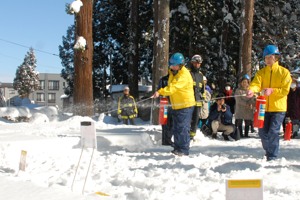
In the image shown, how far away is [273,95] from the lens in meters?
6.34

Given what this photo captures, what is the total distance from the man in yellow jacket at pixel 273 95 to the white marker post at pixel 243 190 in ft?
11.3

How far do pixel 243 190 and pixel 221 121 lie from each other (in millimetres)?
7241

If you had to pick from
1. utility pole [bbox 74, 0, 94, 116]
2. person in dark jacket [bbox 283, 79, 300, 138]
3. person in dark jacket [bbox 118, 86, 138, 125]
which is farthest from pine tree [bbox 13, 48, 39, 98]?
person in dark jacket [bbox 283, 79, 300, 138]

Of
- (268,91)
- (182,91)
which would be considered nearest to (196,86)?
(182,91)

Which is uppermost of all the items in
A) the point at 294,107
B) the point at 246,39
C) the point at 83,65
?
the point at 246,39

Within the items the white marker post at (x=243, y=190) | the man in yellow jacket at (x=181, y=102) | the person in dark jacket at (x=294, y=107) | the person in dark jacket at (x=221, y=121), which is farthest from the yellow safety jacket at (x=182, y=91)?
the person in dark jacket at (x=294, y=107)

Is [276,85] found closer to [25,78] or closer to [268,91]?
[268,91]

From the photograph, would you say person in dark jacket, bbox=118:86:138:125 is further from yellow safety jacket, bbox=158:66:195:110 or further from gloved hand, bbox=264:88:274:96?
gloved hand, bbox=264:88:274:96

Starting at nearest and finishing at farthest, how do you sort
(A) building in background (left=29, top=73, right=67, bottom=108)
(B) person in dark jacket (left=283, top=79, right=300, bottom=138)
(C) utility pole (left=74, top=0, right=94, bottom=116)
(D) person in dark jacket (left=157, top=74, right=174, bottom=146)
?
(D) person in dark jacket (left=157, top=74, right=174, bottom=146)
(B) person in dark jacket (left=283, top=79, right=300, bottom=138)
(C) utility pole (left=74, top=0, right=94, bottom=116)
(A) building in background (left=29, top=73, right=67, bottom=108)

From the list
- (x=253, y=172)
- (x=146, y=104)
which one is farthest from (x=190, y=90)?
(x=146, y=104)

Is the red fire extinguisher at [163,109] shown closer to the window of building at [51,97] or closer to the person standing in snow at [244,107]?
the person standing in snow at [244,107]

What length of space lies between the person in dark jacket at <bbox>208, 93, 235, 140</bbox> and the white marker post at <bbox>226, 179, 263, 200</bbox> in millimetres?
7088

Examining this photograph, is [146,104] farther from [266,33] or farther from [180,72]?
[180,72]

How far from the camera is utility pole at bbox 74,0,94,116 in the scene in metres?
12.8
